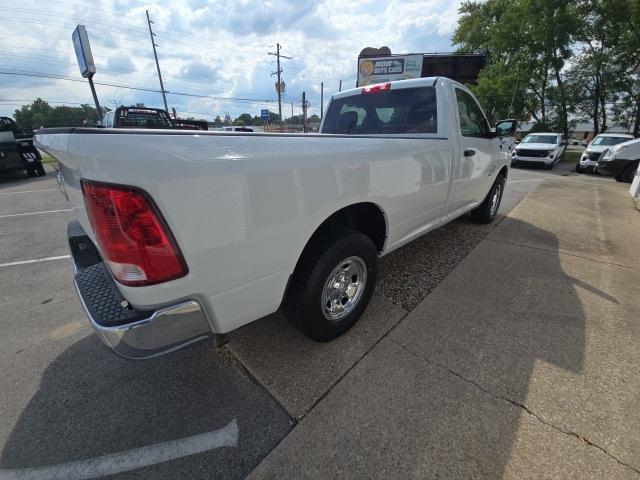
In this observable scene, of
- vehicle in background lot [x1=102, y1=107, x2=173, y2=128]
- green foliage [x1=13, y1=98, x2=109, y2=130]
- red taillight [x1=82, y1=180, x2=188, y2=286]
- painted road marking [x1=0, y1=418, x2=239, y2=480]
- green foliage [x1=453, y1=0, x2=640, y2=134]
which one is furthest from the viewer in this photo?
green foliage [x1=13, y1=98, x2=109, y2=130]

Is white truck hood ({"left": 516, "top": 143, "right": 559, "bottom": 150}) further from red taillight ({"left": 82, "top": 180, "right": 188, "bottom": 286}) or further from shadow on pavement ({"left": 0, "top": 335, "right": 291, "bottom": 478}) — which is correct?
red taillight ({"left": 82, "top": 180, "right": 188, "bottom": 286})

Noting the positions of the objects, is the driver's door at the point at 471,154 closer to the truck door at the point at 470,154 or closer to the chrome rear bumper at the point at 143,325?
the truck door at the point at 470,154

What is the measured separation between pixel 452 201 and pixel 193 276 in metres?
2.85

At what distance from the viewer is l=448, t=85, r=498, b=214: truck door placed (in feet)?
10.6

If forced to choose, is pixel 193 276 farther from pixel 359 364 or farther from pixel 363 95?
pixel 363 95

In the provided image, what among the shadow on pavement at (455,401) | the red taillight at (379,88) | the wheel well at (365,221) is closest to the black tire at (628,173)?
the shadow on pavement at (455,401)

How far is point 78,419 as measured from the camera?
1.72 m

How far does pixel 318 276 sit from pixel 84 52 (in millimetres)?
10082

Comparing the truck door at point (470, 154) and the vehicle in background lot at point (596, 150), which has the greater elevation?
the truck door at point (470, 154)

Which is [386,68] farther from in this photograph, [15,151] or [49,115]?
[49,115]

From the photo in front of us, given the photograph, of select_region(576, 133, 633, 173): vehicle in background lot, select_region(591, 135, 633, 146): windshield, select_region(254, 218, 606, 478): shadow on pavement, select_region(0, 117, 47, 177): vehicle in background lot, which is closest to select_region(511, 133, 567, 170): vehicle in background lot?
select_region(576, 133, 633, 173): vehicle in background lot

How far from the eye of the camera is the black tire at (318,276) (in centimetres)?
189

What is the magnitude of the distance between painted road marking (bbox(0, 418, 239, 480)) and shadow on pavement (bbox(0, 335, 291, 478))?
0.09 feet

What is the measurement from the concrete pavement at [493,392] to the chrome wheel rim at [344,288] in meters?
0.36
